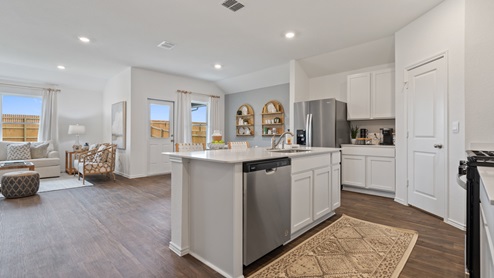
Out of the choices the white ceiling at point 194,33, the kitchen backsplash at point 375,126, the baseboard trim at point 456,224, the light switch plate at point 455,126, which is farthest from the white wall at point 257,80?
the baseboard trim at point 456,224

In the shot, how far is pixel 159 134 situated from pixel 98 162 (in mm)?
1578

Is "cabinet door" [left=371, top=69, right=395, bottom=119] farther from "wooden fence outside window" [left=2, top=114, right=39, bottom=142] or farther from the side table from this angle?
"wooden fence outside window" [left=2, top=114, right=39, bottom=142]

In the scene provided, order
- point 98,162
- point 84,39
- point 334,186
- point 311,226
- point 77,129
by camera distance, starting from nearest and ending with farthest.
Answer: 1. point 311,226
2. point 334,186
3. point 84,39
4. point 98,162
5. point 77,129

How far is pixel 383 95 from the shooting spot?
167 inches

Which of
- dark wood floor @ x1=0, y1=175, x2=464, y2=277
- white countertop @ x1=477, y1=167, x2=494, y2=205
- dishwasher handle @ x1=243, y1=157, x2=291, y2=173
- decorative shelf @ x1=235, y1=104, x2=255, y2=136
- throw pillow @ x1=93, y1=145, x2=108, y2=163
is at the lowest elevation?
dark wood floor @ x1=0, y1=175, x2=464, y2=277

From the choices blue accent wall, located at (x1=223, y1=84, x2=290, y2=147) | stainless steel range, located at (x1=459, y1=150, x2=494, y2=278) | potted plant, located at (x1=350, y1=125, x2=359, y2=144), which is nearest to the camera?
stainless steel range, located at (x1=459, y1=150, x2=494, y2=278)

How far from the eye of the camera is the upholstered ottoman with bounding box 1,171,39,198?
385 cm

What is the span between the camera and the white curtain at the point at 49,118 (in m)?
6.18

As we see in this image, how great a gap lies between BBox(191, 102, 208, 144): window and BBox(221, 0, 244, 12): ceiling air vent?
4542mm

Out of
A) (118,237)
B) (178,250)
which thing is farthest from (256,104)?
(178,250)

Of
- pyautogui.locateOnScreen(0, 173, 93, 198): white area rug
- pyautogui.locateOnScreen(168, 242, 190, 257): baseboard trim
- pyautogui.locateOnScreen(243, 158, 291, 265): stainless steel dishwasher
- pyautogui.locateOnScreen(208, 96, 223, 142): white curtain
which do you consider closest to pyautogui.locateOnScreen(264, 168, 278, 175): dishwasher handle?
pyautogui.locateOnScreen(243, 158, 291, 265): stainless steel dishwasher

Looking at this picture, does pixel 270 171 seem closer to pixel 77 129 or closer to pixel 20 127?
pixel 77 129

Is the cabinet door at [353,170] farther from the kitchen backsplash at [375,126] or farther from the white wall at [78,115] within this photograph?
the white wall at [78,115]

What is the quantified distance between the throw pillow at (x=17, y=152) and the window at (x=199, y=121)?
4.01m
